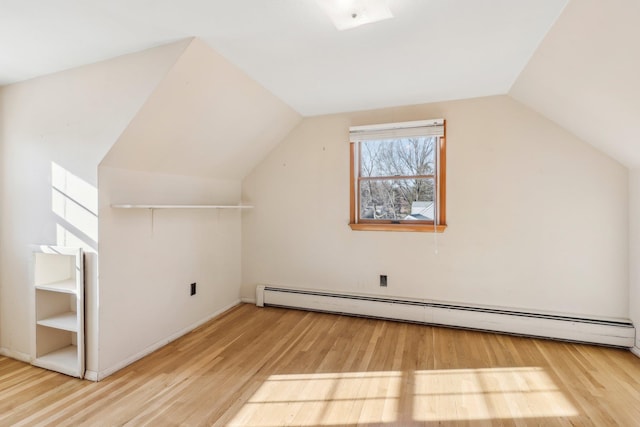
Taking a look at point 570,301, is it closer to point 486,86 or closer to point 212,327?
point 486,86

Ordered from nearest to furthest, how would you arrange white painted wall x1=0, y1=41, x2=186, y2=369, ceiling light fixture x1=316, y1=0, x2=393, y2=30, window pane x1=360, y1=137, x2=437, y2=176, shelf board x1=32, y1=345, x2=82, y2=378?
ceiling light fixture x1=316, y1=0, x2=393, y2=30 → white painted wall x1=0, y1=41, x2=186, y2=369 → shelf board x1=32, y1=345, x2=82, y2=378 → window pane x1=360, y1=137, x2=437, y2=176

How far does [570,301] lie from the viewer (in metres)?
2.74

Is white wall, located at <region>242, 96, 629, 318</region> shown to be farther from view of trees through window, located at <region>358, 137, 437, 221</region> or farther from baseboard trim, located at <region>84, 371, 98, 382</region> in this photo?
baseboard trim, located at <region>84, 371, 98, 382</region>

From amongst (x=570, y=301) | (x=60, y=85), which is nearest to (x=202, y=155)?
(x=60, y=85)

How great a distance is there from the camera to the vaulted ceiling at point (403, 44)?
1.59 meters

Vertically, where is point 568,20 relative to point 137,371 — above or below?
above

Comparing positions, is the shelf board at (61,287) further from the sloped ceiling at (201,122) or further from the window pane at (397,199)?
the window pane at (397,199)

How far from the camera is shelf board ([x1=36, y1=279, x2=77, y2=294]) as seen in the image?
226 cm

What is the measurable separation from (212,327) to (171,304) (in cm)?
52

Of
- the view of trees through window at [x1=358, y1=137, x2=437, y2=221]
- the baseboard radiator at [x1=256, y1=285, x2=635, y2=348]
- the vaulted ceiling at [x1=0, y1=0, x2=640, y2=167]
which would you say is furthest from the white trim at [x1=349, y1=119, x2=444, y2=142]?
the baseboard radiator at [x1=256, y1=285, x2=635, y2=348]

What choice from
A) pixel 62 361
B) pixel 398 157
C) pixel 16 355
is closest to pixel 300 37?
pixel 398 157

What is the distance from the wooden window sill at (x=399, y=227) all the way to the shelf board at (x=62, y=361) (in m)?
2.67

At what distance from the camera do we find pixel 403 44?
6.60ft

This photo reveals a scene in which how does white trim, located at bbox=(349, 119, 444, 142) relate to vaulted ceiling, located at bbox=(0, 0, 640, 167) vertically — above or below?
below
